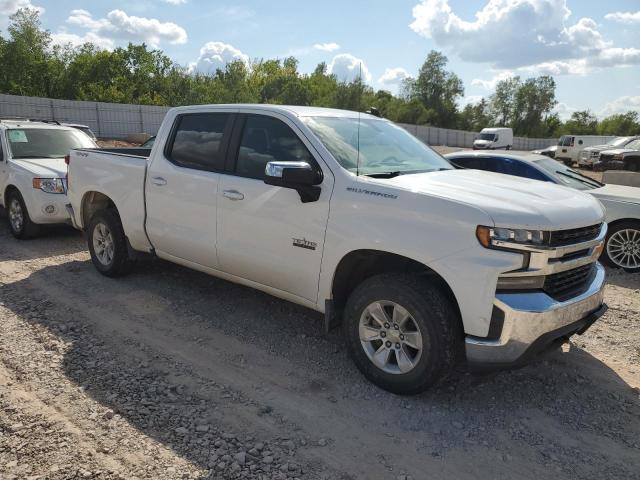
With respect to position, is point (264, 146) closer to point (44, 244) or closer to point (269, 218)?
point (269, 218)

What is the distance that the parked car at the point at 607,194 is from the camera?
23.0 feet

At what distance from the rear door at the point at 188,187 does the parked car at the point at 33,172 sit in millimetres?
3164

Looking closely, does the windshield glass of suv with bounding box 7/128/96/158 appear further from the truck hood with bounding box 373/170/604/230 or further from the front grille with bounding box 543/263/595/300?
the front grille with bounding box 543/263/595/300

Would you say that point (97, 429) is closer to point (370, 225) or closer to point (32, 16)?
point (370, 225)

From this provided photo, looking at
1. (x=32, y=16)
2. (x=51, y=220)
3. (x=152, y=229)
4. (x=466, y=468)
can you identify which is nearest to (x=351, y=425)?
(x=466, y=468)

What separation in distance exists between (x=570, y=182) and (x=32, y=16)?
57693mm

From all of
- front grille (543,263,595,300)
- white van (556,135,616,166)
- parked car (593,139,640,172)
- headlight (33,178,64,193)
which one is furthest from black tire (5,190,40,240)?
white van (556,135,616,166)

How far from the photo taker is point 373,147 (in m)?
4.29

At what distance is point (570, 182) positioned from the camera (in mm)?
7562

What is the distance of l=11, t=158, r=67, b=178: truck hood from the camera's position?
7.67m

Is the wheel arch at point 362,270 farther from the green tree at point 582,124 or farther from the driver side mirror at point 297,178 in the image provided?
the green tree at point 582,124

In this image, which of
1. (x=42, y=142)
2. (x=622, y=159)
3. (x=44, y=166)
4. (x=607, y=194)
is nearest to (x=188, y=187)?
(x=44, y=166)

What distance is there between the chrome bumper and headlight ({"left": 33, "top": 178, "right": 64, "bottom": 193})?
6.69m

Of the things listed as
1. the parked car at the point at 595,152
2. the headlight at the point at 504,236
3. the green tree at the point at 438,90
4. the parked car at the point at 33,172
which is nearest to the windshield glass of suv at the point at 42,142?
the parked car at the point at 33,172
